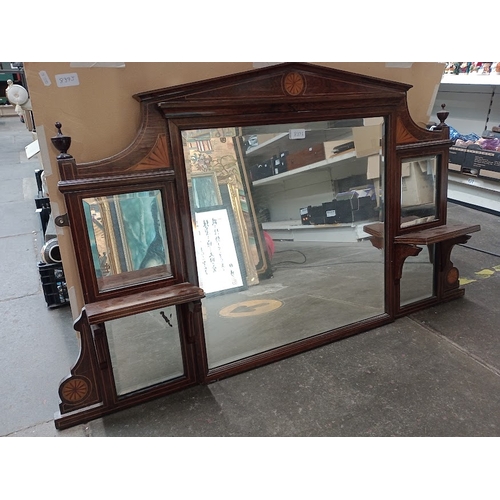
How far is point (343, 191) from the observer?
6.20 feet

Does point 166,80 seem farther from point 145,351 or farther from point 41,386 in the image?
point 41,386

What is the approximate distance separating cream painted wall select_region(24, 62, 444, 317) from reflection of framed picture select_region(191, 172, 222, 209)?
275 millimetres

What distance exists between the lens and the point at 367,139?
6.13 ft

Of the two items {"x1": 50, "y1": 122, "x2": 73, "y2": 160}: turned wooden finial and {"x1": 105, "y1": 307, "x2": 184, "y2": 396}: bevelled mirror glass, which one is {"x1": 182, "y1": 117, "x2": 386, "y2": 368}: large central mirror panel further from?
{"x1": 50, "y1": 122, "x2": 73, "y2": 160}: turned wooden finial

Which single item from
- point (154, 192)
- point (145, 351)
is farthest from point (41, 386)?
point (154, 192)

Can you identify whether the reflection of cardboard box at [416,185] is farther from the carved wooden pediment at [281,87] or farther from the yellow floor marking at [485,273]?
the yellow floor marking at [485,273]

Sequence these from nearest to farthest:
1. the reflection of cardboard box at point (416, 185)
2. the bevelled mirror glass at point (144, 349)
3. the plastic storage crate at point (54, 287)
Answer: the bevelled mirror glass at point (144, 349)
the reflection of cardboard box at point (416, 185)
the plastic storage crate at point (54, 287)

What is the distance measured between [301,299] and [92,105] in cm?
114

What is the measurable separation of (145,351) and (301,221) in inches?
32.4

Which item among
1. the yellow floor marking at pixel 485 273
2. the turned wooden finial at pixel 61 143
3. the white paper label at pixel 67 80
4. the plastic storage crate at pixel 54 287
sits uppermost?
the white paper label at pixel 67 80

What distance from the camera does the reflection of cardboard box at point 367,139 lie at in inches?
72.4

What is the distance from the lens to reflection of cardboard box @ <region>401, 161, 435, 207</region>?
2.01 meters

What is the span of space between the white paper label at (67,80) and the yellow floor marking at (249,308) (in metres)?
0.97

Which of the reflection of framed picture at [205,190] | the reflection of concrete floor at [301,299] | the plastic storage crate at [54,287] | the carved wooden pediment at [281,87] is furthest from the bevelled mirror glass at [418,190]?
the plastic storage crate at [54,287]
